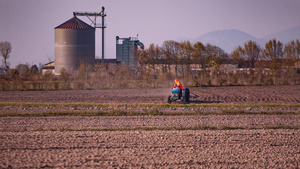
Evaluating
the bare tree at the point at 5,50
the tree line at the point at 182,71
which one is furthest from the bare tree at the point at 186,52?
the bare tree at the point at 5,50

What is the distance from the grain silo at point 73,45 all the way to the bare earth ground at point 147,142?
1477 inches

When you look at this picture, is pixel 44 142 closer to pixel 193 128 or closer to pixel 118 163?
pixel 118 163

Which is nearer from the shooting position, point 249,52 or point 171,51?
point 171,51

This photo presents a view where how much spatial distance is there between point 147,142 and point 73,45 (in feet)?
146

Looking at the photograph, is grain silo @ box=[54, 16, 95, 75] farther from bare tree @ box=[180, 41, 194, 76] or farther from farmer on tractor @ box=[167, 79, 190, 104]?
farmer on tractor @ box=[167, 79, 190, 104]

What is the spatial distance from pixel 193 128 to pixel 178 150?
391 cm

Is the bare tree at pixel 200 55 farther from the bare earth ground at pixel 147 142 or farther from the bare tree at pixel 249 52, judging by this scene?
the bare earth ground at pixel 147 142

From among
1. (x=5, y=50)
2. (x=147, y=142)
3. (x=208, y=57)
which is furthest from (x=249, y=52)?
(x=147, y=142)

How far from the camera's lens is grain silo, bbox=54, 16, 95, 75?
176 ft

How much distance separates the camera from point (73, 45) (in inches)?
2109

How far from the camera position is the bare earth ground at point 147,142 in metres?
8.96

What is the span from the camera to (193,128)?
14.0 meters

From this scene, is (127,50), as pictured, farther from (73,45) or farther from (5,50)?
(5,50)

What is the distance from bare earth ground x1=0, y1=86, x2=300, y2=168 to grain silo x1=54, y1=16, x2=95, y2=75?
→ 37.5 metres
